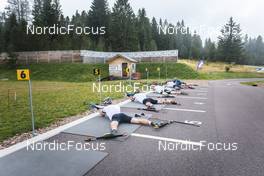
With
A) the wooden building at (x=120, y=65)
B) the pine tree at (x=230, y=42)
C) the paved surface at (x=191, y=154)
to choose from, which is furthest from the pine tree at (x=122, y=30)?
the paved surface at (x=191, y=154)

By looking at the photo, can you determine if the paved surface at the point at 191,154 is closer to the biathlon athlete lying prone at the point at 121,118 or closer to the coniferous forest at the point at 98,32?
the biathlon athlete lying prone at the point at 121,118

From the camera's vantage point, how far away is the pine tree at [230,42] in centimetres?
4188

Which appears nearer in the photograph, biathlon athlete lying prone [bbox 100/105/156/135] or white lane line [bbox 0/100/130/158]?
white lane line [bbox 0/100/130/158]

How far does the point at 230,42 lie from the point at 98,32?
1241 inches

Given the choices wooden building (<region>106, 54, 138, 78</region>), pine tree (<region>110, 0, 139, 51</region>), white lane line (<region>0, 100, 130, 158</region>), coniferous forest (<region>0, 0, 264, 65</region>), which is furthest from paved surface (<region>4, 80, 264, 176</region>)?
pine tree (<region>110, 0, 139, 51</region>)

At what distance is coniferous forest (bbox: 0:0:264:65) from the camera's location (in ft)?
111

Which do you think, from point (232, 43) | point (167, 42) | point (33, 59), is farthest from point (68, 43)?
point (232, 43)

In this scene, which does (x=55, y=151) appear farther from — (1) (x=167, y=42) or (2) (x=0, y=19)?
(2) (x=0, y=19)

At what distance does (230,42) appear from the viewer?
139 feet

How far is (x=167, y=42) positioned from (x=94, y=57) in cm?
2789

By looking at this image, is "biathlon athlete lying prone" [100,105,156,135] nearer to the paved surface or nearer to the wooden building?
the paved surface

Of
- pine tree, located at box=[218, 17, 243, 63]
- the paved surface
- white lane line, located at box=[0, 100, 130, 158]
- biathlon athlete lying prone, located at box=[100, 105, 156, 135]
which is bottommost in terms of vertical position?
the paved surface

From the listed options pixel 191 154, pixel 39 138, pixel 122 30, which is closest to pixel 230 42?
→ pixel 122 30

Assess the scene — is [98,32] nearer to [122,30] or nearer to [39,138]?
[122,30]
